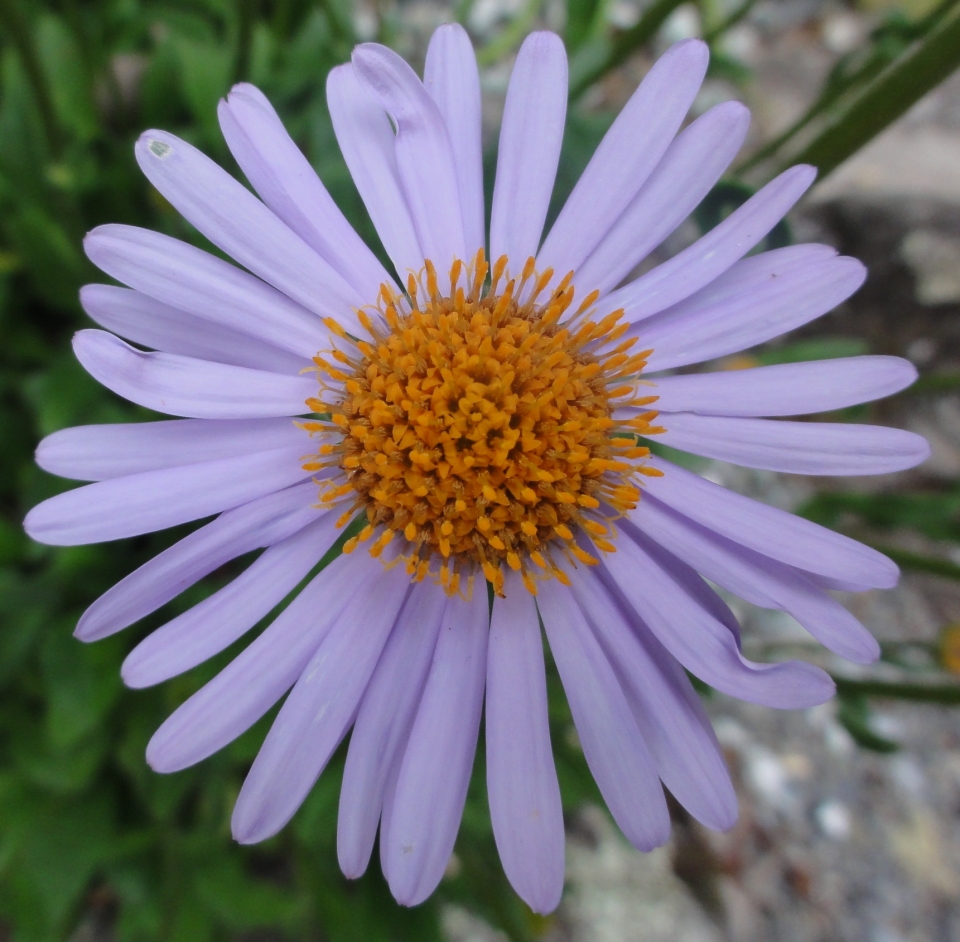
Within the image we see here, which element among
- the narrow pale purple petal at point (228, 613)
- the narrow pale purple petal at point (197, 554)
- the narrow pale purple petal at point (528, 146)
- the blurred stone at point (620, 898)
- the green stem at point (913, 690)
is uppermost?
the narrow pale purple petal at point (528, 146)

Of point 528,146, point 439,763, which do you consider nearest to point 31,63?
point 528,146

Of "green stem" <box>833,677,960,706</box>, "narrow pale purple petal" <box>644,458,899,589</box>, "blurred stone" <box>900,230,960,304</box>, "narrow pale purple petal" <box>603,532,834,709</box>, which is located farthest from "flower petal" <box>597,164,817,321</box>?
"blurred stone" <box>900,230,960,304</box>

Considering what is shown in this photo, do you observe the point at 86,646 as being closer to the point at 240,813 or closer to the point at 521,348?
the point at 240,813

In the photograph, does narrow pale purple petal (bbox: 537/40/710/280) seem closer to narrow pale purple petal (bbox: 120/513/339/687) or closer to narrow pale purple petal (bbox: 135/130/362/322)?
narrow pale purple petal (bbox: 135/130/362/322)

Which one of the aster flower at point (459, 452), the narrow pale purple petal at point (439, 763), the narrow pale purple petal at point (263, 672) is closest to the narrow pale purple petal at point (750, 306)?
the aster flower at point (459, 452)

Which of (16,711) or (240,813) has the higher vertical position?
(240,813)

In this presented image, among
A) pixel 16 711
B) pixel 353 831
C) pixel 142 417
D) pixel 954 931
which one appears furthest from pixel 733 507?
pixel 954 931

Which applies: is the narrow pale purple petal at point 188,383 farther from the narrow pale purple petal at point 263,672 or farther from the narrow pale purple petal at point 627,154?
the narrow pale purple petal at point 627,154
